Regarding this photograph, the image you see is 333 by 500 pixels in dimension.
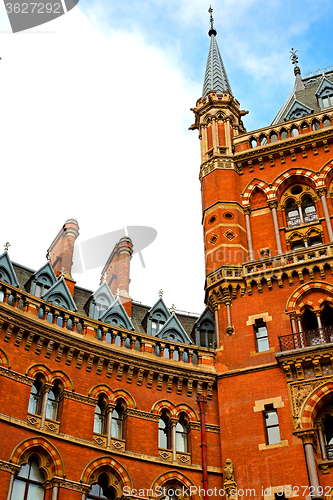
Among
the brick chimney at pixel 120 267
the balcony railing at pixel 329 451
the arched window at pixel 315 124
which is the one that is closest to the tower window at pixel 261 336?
the balcony railing at pixel 329 451

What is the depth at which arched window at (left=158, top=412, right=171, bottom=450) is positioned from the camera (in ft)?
95.8

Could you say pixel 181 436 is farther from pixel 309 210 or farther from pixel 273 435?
pixel 309 210

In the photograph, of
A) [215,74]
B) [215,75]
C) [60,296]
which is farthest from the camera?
[215,74]

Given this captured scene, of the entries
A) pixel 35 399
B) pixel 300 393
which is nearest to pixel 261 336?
pixel 300 393

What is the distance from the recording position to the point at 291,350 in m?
30.1

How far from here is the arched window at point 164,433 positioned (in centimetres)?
2920

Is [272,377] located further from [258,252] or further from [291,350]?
[258,252]

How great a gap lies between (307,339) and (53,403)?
449 inches

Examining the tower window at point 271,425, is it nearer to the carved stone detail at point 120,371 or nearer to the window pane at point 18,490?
the carved stone detail at point 120,371

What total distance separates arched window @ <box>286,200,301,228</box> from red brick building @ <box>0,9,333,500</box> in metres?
0.08

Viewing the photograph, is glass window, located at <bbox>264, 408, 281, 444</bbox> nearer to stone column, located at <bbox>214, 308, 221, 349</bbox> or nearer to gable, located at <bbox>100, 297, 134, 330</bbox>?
stone column, located at <bbox>214, 308, 221, 349</bbox>

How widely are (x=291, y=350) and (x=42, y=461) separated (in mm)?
11440

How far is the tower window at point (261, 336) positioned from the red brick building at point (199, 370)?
0.05 m

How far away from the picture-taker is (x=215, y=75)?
1778 inches
